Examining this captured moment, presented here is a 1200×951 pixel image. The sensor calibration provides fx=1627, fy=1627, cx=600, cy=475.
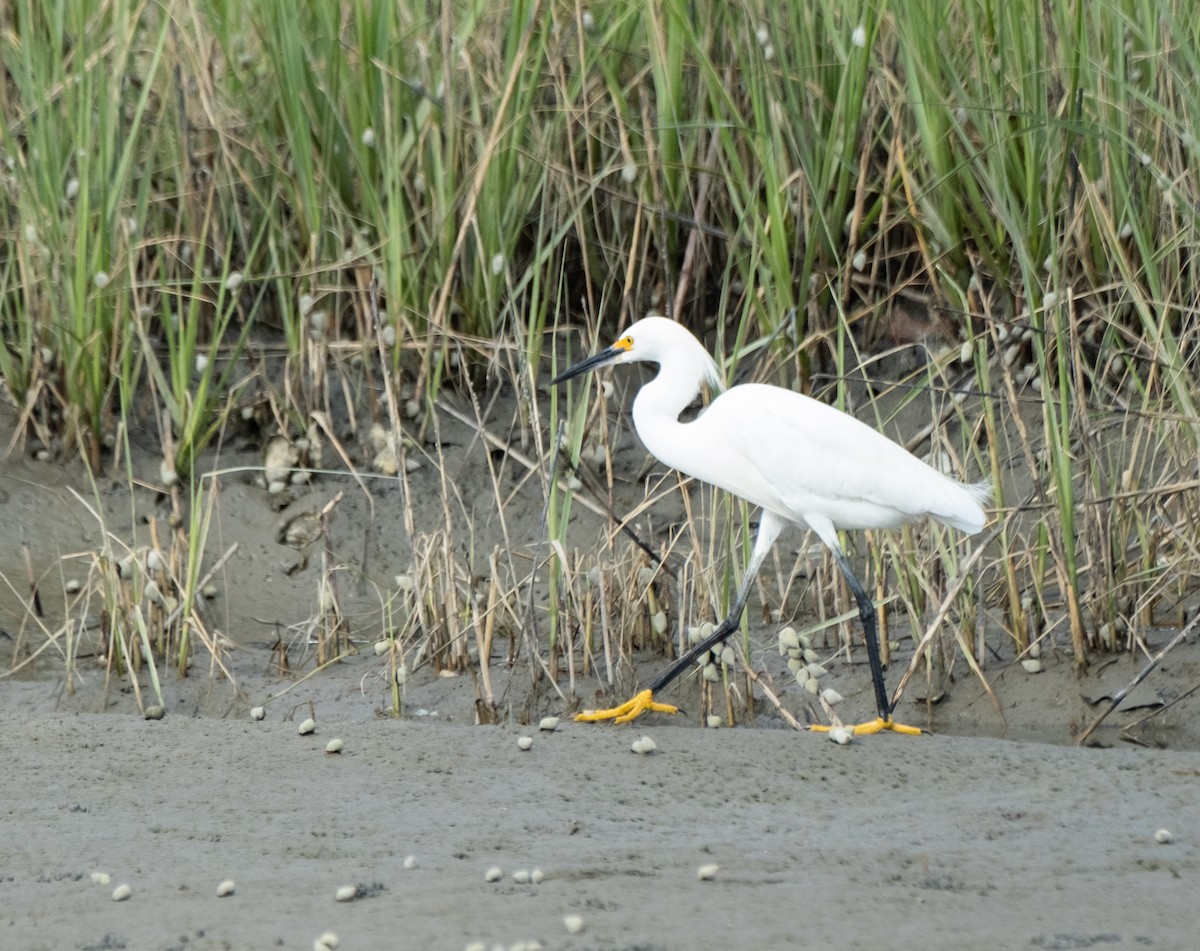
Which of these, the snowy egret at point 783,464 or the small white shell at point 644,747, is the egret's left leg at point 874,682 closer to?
the snowy egret at point 783,464

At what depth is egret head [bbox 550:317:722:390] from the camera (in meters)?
4.32

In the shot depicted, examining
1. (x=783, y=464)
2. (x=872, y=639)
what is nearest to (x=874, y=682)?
(x=872, y=639)

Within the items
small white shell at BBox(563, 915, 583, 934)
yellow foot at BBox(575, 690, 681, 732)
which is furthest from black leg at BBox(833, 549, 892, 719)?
small white shell at BBox(563, 915, 583, 934)

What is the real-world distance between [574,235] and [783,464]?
2157mm

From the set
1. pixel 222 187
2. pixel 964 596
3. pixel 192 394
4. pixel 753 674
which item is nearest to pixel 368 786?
pixel 753 674

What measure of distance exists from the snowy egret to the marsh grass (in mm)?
391

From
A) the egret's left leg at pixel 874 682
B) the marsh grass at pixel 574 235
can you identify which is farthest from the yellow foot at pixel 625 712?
the egret's left leg at pixel 874 682

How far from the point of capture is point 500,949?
2.44 meters

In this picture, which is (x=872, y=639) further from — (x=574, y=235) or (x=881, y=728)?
(x=574, y=235)

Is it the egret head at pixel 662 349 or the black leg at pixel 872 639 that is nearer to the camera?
the black leg at pixel 872 639

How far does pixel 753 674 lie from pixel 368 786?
110 cm

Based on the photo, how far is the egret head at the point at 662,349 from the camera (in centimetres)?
432

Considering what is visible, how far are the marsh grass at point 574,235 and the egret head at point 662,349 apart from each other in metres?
0.47

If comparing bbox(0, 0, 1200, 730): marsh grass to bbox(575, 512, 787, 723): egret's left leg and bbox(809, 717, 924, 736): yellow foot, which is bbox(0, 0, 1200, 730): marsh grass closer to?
bbox(575, 512, 787, 723): egret's left leg
